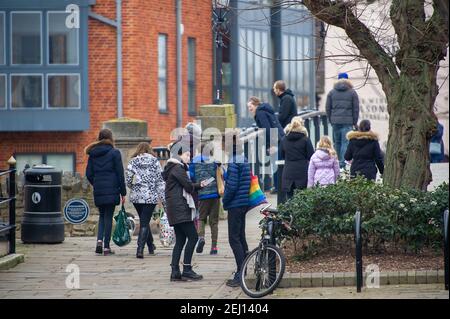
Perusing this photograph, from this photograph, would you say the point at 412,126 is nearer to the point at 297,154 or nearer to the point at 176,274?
the point at 297,154

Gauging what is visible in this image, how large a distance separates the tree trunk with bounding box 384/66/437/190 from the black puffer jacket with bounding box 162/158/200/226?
2.78 m

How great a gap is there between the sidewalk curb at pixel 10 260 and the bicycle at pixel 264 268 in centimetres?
387

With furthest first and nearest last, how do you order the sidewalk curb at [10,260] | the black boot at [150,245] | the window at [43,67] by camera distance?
1. the window at [43,67]
2. the black boot at [150,245]
3. the sidewalk curb at [10,260]

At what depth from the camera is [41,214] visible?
18328 mm

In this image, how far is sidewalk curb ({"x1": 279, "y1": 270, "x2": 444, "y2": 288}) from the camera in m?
12.8

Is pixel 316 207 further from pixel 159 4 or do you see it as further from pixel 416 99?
pixel 159 4

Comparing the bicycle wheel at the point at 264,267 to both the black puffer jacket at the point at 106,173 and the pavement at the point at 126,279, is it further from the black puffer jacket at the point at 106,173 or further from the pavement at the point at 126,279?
the black puffer jacket at the point at 106,173

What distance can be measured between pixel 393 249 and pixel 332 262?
81cm

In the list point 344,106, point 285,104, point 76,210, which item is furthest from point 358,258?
point 344,106

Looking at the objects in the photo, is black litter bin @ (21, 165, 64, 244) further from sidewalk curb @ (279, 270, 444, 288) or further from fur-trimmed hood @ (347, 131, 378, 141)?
sidewalk curb @ (279, 270, 444, 288)

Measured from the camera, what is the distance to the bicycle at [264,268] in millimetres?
12680

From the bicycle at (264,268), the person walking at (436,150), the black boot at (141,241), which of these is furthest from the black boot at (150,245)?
the person walking at (436,150)

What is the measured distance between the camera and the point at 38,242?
1838cm
